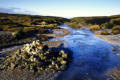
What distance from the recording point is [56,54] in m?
15.8

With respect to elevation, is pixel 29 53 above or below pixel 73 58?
above

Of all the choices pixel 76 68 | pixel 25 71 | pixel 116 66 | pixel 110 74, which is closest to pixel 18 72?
pixel 25 71

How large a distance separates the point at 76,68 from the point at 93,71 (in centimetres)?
208

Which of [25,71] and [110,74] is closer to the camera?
[110,74]

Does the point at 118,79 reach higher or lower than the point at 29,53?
lower

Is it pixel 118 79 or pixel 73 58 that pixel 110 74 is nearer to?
pixel 118 79

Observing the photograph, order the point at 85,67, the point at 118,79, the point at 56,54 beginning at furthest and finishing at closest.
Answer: the point at 56,54, the point at 85,67, the point at 118,79

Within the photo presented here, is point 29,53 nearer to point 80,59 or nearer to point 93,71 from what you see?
point 80,59

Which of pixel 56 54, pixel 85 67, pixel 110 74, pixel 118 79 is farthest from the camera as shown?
pixel 56 54

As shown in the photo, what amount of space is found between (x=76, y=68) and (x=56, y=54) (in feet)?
13.9

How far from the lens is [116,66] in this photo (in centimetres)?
1322

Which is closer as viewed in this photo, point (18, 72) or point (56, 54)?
point (18, 72)

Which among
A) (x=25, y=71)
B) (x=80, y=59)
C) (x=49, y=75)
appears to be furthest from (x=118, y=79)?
(x=25, y=71)

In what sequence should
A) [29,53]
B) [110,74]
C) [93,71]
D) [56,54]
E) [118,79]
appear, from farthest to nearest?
[56,54]
[29,53]
[93,71]
[110,74]
[118,79]
